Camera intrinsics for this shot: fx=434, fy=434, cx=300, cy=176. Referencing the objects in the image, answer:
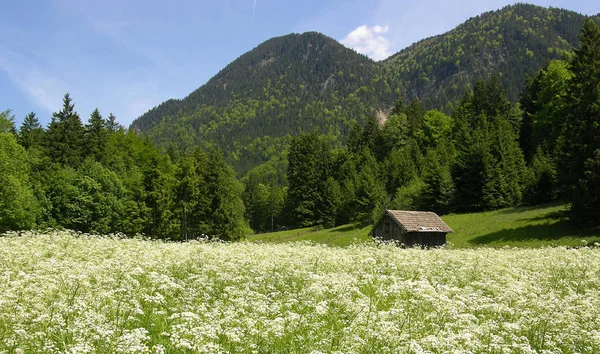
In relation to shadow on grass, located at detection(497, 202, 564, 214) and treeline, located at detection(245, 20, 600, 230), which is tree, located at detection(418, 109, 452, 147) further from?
shadow on grass, located at detection(497, 202, 564, 214)

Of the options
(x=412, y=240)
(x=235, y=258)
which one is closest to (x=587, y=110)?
(x=412, y=240)

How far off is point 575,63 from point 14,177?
59.4 metres

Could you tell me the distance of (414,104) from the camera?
115188mm

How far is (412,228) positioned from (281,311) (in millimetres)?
35131

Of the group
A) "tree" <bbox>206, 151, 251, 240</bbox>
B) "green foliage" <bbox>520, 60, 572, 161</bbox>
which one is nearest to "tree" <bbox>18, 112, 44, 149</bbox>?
"tree" <bbox>206, 151, 251, 240</bbox>

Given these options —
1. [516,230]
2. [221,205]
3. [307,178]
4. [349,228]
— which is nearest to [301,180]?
[307,178]

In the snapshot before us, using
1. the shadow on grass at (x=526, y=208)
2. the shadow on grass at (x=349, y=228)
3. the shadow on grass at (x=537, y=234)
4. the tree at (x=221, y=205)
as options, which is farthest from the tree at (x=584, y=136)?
the tree at (x=221, y=205)

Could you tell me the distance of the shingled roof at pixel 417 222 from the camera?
42.4 metres

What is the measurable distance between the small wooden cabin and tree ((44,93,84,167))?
43407 mm

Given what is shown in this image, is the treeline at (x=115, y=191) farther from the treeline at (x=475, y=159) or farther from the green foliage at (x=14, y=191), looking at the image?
the treeline at (x=475, y=159)

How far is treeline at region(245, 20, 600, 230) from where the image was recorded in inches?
1687

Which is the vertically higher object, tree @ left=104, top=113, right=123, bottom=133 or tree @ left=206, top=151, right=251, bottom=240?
tree @ left=104, top=113, right=123, bottom=133

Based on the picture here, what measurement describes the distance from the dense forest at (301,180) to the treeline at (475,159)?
6.6 inches

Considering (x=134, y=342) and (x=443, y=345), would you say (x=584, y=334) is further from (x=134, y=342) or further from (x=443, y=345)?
(x=134, y=342)
